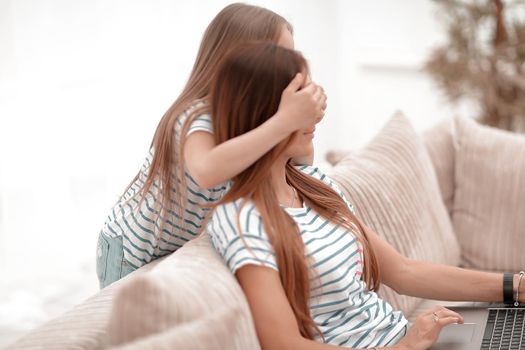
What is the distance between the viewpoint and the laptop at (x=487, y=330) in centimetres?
150

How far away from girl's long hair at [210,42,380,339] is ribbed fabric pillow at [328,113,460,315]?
26.4 inches

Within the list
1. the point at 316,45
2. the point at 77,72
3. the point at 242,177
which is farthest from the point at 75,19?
the point at 242,177

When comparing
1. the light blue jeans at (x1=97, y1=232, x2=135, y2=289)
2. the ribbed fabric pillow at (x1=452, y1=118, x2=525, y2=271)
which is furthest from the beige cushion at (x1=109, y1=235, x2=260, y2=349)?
the ribbed fabric pillow at (x1=452, y1=118, x2=525, y2=271)

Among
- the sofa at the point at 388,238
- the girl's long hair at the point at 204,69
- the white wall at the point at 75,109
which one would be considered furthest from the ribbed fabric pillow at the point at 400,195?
the white wall at the point at 75,109

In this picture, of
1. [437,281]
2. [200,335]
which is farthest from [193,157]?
[437,281]

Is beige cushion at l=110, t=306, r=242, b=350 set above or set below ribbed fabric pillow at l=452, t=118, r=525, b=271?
above

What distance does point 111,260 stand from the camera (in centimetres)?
174

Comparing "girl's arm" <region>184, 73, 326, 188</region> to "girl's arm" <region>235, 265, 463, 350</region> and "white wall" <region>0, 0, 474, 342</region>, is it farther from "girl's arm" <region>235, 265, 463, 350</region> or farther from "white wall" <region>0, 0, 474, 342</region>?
"white wall" <region>0, 0, 474, 342</region>

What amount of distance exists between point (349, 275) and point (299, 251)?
13 cm

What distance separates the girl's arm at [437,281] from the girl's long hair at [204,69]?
1.37 feet

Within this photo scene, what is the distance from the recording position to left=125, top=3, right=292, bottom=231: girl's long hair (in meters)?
1.52

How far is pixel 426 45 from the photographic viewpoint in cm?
555

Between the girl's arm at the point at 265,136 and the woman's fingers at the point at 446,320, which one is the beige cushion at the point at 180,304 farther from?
the woman's fingers at the point at 446,320

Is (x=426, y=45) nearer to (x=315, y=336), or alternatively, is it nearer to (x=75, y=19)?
(x=75, y=19)
